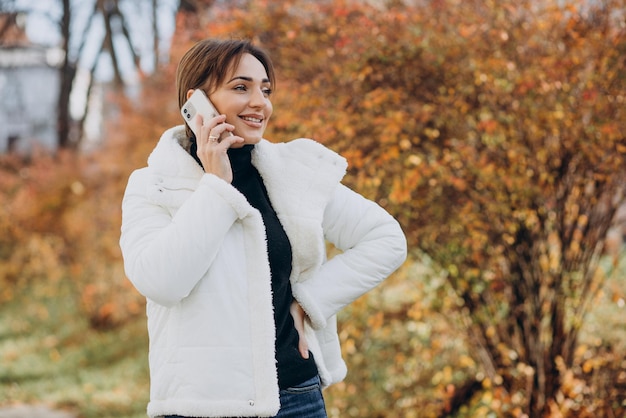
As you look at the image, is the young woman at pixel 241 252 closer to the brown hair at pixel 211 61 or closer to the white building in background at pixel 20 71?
the brown hair at pixel 211 61

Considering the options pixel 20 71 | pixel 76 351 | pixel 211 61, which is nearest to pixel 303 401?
pixel 211 61

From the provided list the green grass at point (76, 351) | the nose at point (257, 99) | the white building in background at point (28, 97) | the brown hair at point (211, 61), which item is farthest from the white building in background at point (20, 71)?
the nose at point (257, 99)

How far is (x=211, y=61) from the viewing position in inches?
89.1

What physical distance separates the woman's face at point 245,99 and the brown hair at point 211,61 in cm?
2

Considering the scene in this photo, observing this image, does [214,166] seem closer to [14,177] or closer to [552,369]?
[552,369]

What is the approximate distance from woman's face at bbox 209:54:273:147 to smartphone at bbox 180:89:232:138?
4 centimetres

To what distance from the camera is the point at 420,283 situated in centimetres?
483

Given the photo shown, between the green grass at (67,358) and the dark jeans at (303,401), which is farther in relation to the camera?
the green grass at (67,358)

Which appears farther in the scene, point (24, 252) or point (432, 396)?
point (24, 252)

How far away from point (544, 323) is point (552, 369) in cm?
34

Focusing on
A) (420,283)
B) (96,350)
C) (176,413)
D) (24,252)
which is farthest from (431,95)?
(24,252)

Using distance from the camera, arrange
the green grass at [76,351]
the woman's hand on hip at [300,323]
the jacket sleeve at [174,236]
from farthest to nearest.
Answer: the green grass at [76,351]
the woman's hand on hip at [300,323]
the jacket sleeve at [174,236]

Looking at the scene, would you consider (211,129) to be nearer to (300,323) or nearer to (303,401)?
(300,323)

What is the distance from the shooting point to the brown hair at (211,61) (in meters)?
2.26
